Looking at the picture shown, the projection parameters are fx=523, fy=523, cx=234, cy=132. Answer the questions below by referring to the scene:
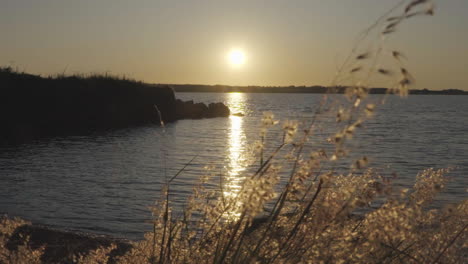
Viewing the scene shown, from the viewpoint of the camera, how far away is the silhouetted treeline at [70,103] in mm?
30609

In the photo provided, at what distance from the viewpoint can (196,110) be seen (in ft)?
199

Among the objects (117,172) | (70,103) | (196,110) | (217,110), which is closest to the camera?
(117,172)

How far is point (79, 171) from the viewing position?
19.3 meters

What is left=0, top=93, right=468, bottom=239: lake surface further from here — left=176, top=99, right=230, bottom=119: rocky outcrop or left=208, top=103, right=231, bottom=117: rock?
left=208, top=103, right=231, bottom=117: rock

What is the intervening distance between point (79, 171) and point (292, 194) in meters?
17.9

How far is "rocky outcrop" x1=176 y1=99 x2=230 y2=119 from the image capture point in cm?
5674

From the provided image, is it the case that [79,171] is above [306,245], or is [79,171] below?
below

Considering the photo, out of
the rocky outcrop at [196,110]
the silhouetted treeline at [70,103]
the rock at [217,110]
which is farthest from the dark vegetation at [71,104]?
the rock at [217,110]

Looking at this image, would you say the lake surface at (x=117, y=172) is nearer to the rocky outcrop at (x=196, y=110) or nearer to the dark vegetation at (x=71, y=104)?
the dark vegetation at (x=71, y=104)

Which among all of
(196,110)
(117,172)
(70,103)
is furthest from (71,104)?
(196,110)

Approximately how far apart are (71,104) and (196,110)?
990 inches

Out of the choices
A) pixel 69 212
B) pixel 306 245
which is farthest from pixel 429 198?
pixel 69 212

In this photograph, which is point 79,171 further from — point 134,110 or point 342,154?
point 134,110

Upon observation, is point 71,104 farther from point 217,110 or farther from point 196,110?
point 217,110
